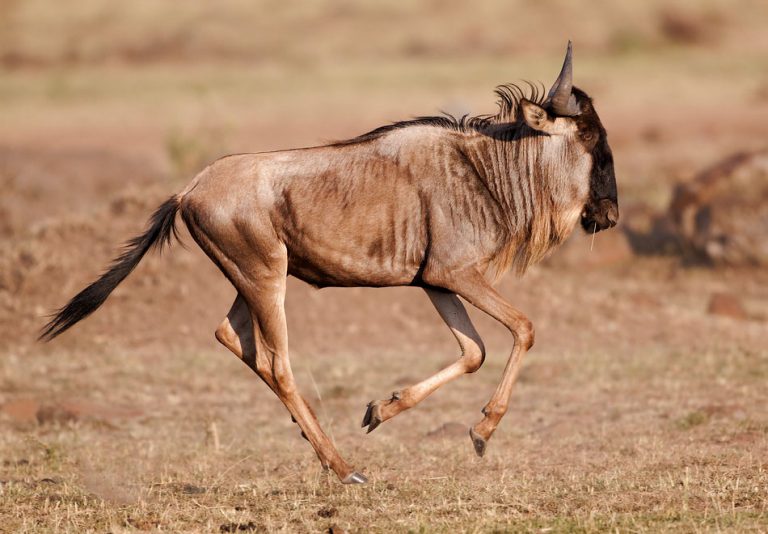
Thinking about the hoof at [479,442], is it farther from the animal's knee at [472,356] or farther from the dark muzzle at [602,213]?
the dark muzzle at [602,213]

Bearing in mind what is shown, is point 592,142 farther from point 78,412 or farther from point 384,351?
point 384,351

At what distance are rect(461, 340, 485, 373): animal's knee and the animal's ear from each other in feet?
4.19

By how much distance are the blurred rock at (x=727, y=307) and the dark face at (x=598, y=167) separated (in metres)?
6.66

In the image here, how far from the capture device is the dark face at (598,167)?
733 cm

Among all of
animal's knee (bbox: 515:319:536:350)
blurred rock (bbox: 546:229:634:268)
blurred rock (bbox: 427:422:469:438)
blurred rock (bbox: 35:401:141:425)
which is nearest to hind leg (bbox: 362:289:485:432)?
animal's knee (bbox: 515:319:536:350)

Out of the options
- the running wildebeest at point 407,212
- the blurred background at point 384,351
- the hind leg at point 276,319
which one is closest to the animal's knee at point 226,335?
the running wildebeest at point 407,212

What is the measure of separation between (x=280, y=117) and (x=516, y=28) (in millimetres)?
22347

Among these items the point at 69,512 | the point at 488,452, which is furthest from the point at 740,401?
the point at 69,512

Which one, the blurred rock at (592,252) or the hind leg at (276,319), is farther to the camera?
the blurred rock at (592,252)

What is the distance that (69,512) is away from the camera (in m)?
6.21

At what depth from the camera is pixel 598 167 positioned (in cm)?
734

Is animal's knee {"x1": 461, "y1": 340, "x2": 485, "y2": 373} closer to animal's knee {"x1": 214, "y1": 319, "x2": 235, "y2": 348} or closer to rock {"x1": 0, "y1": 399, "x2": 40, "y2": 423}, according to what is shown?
animal's knee {"x1": 214, "y1": 319, "x2": 235, "y2": 348}

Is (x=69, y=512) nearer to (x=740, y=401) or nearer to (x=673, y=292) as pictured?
(x=740, y=401)

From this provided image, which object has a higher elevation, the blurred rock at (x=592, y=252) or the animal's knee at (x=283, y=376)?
the animal's knee at (x=283, y=376)
